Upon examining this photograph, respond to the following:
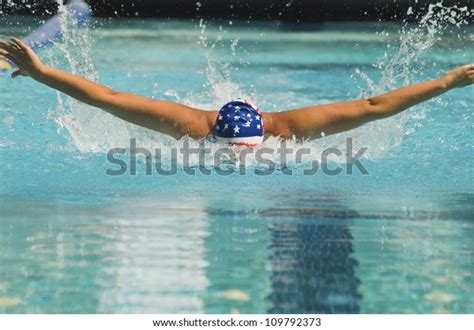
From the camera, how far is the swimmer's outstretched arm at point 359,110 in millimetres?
4355

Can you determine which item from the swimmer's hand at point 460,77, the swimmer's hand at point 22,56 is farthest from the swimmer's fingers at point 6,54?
the swimmer's hand at point 460,77

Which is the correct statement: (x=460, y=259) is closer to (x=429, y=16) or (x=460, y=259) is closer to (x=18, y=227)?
(x=18, y=227)

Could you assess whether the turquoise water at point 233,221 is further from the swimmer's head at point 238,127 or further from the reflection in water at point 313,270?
the swimmer's head at point 238,127

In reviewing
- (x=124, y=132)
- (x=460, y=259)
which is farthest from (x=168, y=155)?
(x=460, y=259)

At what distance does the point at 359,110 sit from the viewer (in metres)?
4.49

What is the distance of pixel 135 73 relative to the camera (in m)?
8.05

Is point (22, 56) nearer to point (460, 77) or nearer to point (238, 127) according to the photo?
point (238, 127)

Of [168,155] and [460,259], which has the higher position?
[168,155]

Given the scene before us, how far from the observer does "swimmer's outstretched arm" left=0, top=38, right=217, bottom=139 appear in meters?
4.16

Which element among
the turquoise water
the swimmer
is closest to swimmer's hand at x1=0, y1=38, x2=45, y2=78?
the swimmer

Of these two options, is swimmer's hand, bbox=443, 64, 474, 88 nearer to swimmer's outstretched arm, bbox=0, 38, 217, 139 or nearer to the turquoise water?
the turquoise water

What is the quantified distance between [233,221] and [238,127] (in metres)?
0.80

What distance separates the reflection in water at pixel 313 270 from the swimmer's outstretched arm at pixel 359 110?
769mm

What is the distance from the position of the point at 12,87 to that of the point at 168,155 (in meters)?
2.64
